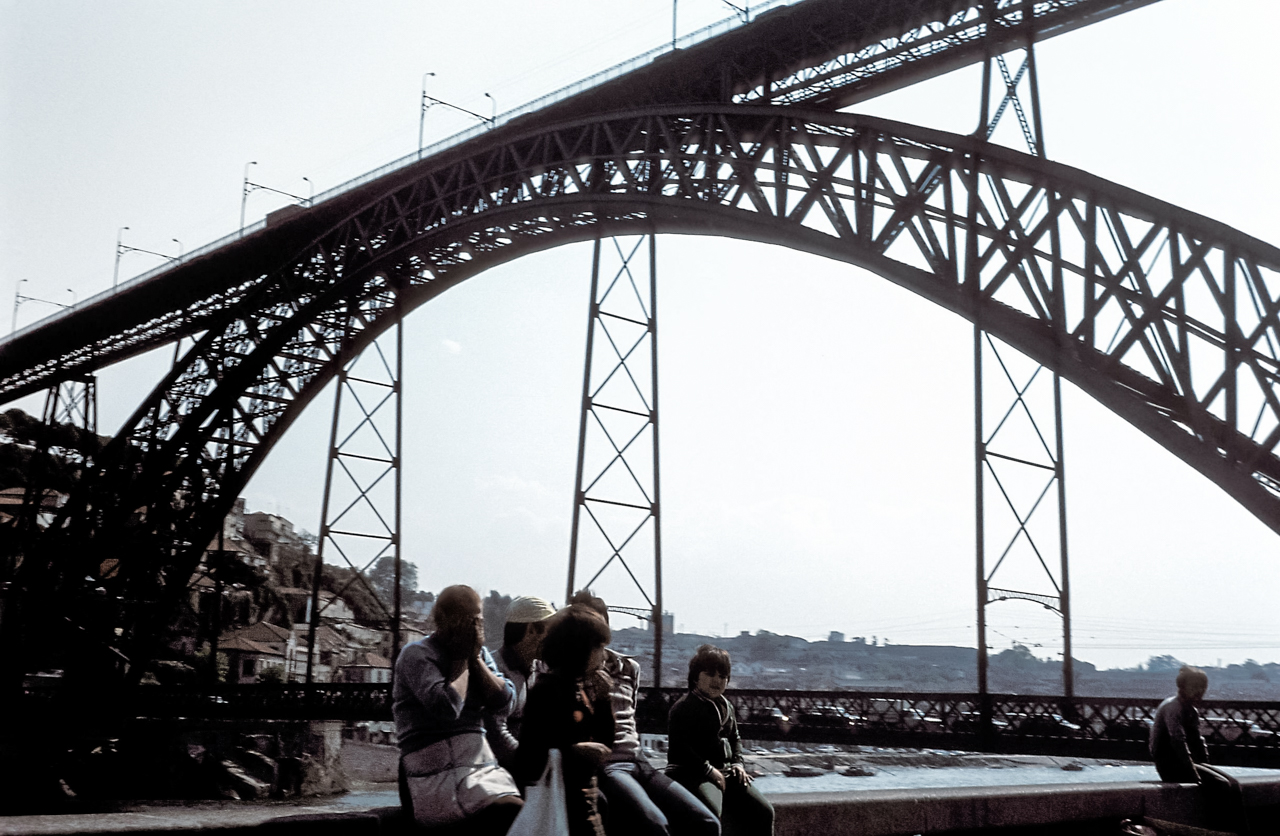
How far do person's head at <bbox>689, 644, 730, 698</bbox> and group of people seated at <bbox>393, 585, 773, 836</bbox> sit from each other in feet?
1.92

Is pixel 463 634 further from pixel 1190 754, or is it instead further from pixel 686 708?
pixel 1190 754

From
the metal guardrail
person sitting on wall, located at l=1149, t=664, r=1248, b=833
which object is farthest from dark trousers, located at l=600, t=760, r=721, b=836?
the metal guardrail

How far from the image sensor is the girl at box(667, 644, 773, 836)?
205 inches

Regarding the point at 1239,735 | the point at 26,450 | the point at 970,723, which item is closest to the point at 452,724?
the point at 1239,735

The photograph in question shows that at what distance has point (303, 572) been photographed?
3674 inches

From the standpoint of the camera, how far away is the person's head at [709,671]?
18.3 ft

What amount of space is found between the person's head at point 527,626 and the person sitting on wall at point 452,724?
1.75ft

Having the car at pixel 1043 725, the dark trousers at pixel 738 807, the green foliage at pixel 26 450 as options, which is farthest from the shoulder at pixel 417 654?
the green foliage at pixel 26 450

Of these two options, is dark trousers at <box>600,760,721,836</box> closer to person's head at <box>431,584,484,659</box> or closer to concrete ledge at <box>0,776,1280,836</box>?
concrete ledge at <box>0,776,1280,836</box>

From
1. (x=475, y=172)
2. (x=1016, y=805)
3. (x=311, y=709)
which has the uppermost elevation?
(x=475, y=172)

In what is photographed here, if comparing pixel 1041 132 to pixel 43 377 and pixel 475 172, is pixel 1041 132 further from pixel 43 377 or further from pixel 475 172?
pixel 43 377

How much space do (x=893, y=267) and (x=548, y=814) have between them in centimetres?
1480

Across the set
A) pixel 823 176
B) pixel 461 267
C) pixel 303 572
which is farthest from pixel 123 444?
pixel 303 572

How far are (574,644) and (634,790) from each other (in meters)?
1.00
